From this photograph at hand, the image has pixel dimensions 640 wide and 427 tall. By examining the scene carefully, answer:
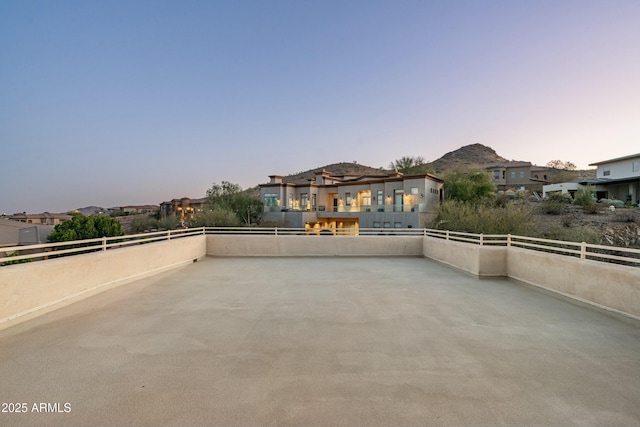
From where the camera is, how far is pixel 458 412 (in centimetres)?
230

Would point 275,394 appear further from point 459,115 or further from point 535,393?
point 459,115

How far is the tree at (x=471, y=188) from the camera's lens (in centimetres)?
2403

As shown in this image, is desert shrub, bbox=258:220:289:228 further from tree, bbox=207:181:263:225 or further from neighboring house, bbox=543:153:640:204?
neighboring house, bbox=543:153:640:204

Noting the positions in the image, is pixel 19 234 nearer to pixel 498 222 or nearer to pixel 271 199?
pixel 271 199

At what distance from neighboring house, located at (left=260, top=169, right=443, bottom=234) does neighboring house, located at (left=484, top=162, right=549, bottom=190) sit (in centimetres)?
2455

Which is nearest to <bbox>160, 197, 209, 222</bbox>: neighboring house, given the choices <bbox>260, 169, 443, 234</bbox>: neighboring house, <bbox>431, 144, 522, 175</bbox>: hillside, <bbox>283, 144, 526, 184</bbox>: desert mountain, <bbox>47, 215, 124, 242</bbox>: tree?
<bbox>260, 169, 443, 234</bbox>: neighboring house

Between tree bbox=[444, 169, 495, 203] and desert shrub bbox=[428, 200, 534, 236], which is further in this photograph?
tree bbox=[444, 169, 495, 203]

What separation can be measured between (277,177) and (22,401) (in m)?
26.6

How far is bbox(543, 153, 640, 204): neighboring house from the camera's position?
85.0 feet

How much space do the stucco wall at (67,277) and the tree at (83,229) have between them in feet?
34.2

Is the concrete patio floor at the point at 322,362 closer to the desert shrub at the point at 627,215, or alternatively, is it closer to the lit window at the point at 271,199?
the desert shrub at the point at 627,215

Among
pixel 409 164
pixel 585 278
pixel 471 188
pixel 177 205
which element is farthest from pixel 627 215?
pixel 177 205

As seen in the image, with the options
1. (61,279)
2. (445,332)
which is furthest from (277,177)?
(445,332)

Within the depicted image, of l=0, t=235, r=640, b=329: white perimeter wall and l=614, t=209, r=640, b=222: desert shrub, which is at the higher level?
l=614, t=209, r=640, b=222: desert shrub
